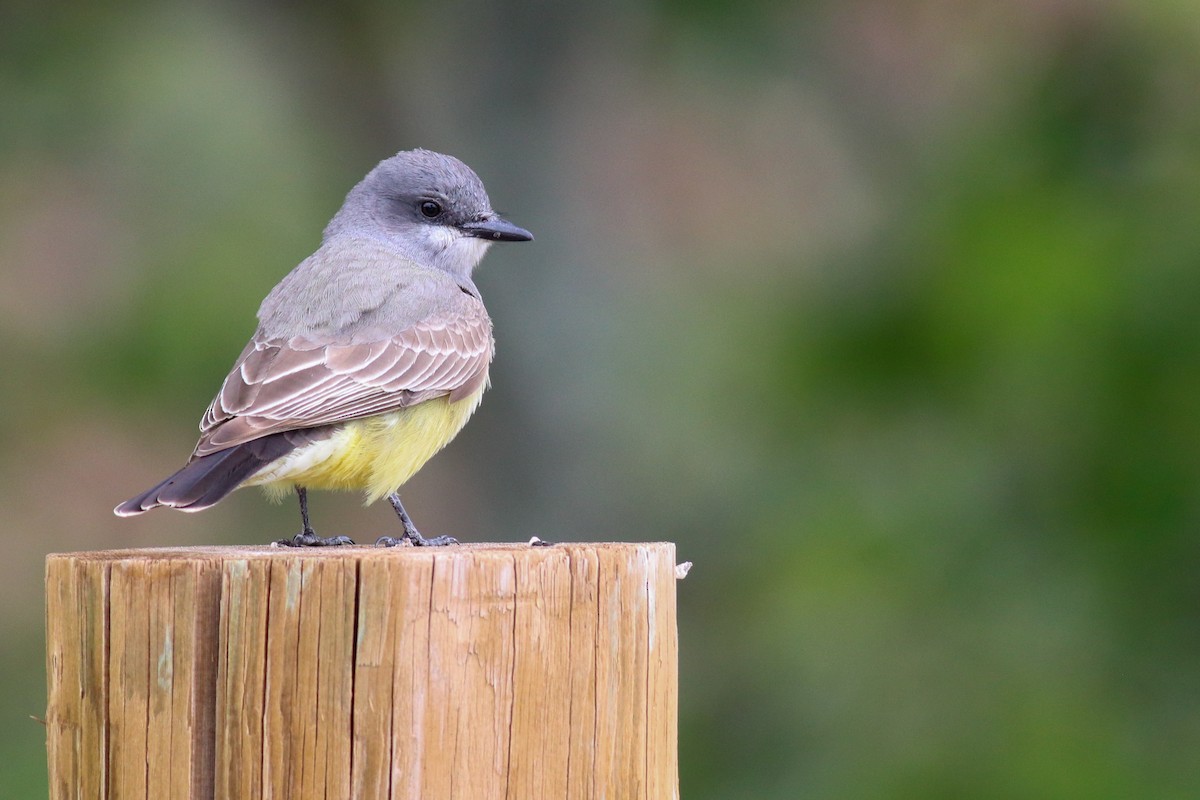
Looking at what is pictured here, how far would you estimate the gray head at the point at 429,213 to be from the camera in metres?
6.14

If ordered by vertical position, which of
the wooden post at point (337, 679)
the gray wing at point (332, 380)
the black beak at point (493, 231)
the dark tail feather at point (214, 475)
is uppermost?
the black beak at point (493, 231)

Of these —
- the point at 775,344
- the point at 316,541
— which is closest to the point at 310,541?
the point at 316,541

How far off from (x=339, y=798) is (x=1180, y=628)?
6.36 meters

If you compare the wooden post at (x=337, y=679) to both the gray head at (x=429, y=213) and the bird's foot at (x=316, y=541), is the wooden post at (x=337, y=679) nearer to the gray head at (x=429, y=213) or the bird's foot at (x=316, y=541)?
the bird's foot at (x=316, y=541)

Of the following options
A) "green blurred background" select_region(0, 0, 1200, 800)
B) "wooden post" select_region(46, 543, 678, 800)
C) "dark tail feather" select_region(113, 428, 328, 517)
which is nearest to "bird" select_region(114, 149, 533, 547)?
"dark tail feather" select_region(113, 428, 328, 517)

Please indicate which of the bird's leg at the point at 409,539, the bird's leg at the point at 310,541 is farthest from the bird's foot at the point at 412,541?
the bird's leg at the point at 310,541

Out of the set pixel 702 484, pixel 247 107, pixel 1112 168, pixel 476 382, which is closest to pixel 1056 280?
pixel 1112 168

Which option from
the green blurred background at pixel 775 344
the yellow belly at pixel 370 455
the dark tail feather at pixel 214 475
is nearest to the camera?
the dark tail feather at pixel 214 475

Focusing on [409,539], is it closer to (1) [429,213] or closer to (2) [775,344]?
(1) [429,213]

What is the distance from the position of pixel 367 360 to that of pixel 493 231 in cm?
124

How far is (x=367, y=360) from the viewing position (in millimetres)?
5070

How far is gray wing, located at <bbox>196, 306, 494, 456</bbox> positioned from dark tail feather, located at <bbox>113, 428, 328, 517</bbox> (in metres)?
0.03

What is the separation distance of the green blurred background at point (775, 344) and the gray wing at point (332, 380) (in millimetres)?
3062

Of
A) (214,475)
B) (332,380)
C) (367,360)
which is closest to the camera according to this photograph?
(214,475)
